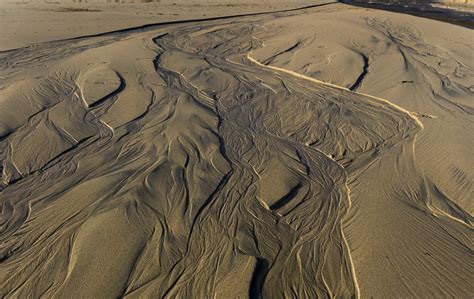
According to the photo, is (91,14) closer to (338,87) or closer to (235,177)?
(338,87)

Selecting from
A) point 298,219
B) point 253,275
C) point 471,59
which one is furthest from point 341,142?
point 471,59

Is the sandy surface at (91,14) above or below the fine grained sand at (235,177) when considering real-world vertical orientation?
below

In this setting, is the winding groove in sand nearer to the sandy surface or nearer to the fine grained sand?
the fine grained sand

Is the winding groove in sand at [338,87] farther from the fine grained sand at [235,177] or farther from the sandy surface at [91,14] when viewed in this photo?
the sandy surface at [91,14]

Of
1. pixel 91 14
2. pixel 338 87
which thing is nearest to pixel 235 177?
pixel 338 87

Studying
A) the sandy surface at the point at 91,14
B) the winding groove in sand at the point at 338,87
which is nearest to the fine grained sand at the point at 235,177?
the winding groove in sand at the point at 338,87

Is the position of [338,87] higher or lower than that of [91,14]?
higher

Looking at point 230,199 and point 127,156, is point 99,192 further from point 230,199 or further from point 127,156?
point 230,199

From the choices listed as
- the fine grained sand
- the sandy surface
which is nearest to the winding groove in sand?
the fine grained sand
